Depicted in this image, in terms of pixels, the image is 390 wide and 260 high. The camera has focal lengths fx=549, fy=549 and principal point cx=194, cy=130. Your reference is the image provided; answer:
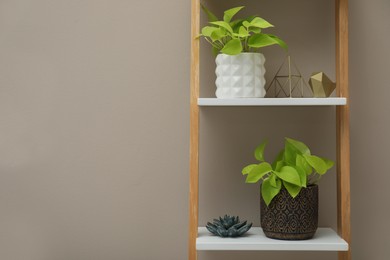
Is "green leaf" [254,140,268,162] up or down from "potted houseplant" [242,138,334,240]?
up

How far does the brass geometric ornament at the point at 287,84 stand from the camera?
1.56m

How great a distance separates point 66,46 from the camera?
64.0 inches

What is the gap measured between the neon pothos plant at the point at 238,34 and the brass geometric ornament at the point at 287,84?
0.16 metres

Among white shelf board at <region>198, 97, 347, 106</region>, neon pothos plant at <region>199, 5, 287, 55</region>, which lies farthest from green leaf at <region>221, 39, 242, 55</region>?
white shelf board at <region>198, 97, 347, 106</region>

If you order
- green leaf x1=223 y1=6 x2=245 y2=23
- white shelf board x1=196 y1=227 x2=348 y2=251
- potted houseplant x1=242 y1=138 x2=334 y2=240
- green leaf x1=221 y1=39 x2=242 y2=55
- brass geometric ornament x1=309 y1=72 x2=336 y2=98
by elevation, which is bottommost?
white shelf board x1=196 y1=227 x2=348 y2=251

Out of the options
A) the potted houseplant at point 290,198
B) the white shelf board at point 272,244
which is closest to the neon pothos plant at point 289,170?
the potted houseplant at point 290,198

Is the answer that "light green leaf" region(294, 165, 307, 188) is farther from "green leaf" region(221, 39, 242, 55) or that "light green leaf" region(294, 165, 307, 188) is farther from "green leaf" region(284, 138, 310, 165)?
"green leaf" region(221, 39, 242, 55)

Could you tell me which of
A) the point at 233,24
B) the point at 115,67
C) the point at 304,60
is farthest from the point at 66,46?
the point at 304,60

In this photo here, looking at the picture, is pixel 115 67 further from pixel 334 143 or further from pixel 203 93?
pixel 334 143

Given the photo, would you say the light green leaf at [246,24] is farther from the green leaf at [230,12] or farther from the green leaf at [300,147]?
the green leaf at [300,147]

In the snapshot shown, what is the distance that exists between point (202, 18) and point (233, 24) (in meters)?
0.18

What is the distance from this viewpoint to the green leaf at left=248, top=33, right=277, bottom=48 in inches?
54.4

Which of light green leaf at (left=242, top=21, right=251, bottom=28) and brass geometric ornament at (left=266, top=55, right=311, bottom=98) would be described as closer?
light green leaf at (left=242, top=21, right=251, bottom=28)

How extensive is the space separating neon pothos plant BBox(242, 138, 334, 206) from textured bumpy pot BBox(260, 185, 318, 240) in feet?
0.07
